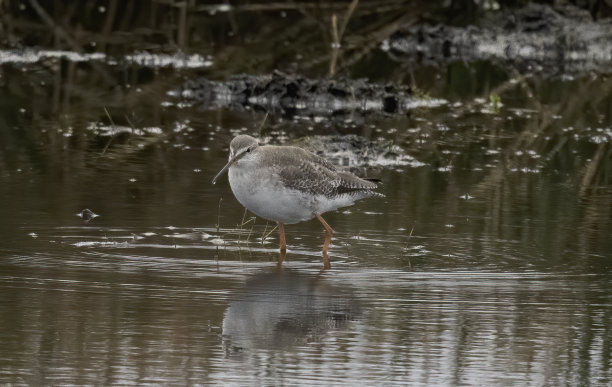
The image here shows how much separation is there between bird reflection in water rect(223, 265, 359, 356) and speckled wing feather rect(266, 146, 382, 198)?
38.9 inches

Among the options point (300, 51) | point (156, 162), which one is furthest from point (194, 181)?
point (300, 51)

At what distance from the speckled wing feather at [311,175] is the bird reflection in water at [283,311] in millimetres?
988

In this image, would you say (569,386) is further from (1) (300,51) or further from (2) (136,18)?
(2) (136,18)

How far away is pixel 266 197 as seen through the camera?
941 cm

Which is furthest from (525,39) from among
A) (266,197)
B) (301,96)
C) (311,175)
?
(266,197)

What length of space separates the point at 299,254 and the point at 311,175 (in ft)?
2.23

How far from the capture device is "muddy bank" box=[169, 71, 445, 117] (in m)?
16.2

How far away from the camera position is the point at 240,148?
9.48m

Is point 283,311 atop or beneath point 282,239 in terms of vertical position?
beneath

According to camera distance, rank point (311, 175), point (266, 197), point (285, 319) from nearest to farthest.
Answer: point (285, 319)
point (266, 197)
point (311, 175)

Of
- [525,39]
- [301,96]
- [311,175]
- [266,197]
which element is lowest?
[266,197]

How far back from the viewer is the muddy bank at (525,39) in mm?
22078

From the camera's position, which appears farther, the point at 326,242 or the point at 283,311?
the point at 326,242

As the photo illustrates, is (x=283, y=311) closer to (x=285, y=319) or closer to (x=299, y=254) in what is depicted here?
(x=285, y=319)
